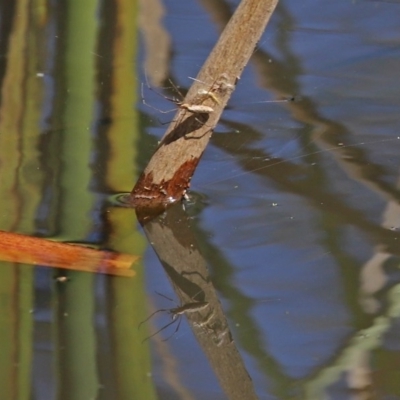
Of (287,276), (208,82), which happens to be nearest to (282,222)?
(287,276)

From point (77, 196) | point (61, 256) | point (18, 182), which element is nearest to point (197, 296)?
point (61, 256)

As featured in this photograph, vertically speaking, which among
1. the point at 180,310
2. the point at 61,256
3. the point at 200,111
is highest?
the point at 200,111

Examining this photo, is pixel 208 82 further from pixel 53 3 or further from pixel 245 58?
pixel 53 3

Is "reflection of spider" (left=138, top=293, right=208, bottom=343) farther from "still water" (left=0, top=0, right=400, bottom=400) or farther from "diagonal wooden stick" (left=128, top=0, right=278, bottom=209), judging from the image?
"diagonal wooden stick" (left=128, top=0, right=278, bottom=209)

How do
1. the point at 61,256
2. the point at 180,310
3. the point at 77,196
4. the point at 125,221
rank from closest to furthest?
the point at 180,310 < the point at 61,256 < the point at 125,221 < the point at 77,196

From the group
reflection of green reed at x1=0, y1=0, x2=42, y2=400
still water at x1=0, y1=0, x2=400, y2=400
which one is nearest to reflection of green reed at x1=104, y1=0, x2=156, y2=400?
still water at x1=0, y1=0, x2=400, y2=400

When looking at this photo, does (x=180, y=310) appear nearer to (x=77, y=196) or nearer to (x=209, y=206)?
(x=209, y=206)

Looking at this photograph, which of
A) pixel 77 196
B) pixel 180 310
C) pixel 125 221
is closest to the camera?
pixel 180 310
